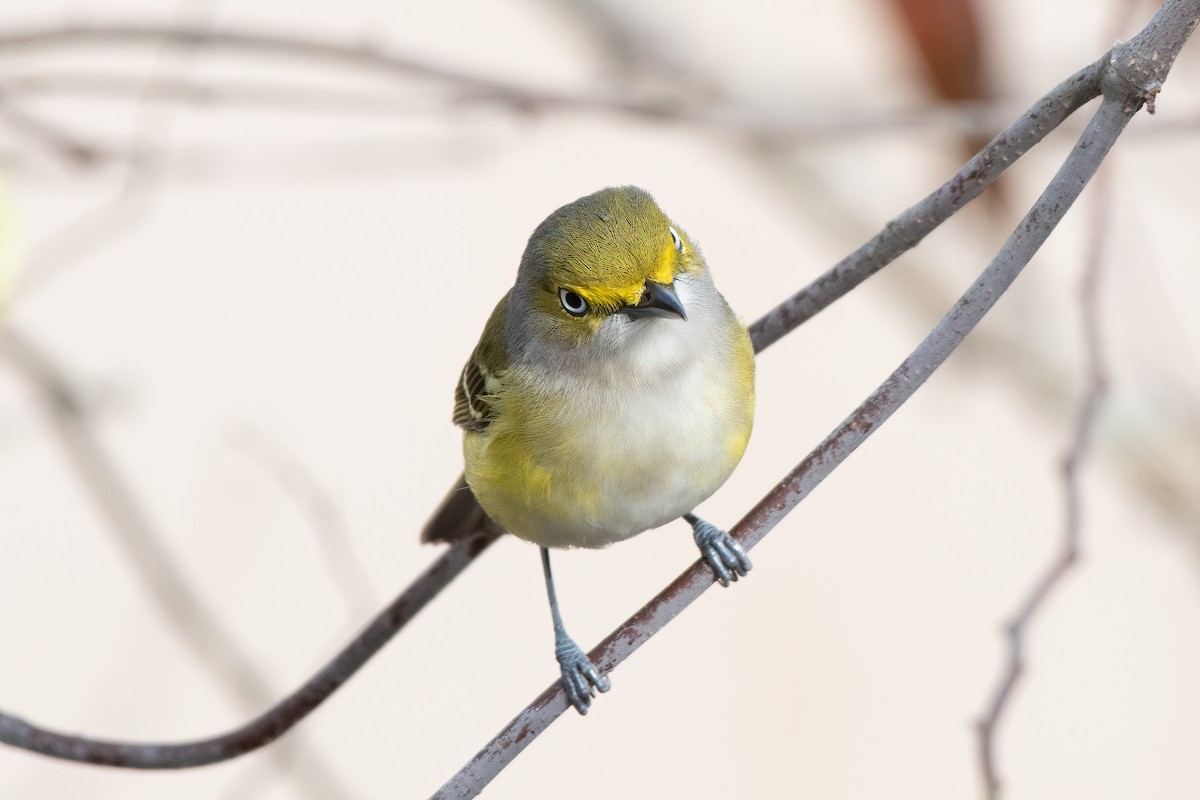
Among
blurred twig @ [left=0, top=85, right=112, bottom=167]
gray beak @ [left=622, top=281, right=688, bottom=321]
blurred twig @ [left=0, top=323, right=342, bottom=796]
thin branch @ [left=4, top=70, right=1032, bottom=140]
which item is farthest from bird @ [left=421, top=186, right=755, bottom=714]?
blurred twig @ [left=0, top=85, right=112, bottom=167]

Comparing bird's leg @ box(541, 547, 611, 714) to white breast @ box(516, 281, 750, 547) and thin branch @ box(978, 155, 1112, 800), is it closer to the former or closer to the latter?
white breast @ box(516, 281, 750, 547)

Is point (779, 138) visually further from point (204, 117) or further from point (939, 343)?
point (204, 117)

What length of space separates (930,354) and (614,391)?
3.41 ft

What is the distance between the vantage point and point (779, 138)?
4812 mm

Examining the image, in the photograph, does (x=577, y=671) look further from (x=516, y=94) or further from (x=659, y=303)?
(x=516, y=94)

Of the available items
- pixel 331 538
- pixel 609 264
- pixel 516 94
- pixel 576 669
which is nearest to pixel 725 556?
pixel 576 669

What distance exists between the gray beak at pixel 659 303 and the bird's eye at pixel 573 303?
0.11 metres

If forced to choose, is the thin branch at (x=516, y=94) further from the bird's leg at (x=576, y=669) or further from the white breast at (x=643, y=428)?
the bird's leg at (x=576, y=669)

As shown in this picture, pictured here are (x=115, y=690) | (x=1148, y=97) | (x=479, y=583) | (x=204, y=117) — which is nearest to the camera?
(x=1148, y=97)

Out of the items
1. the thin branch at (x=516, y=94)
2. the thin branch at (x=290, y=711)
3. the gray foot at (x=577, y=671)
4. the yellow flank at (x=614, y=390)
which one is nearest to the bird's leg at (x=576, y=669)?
the gray foot at (x=577, y=671)

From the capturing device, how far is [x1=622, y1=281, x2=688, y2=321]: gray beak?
257 cm

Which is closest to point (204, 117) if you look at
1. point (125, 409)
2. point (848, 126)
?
point (125, 409)

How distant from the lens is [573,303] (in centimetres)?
273

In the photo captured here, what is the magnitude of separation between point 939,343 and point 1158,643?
19.8 feet
